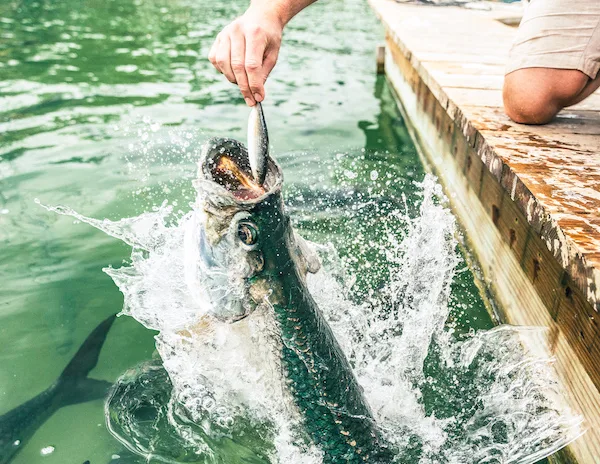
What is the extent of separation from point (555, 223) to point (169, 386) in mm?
2071

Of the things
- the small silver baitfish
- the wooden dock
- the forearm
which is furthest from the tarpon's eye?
the wooden dock

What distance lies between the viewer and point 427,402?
2900 millimetres

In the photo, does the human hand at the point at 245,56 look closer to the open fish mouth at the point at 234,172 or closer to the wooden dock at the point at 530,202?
the open fish mouth at the point at 234,172

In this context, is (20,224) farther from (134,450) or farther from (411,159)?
(411,159)

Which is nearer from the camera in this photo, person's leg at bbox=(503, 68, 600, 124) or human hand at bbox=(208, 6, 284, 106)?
human hand at bbox=(208, 6, 284, 106)

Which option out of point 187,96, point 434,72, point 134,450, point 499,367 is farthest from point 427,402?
point 187,96

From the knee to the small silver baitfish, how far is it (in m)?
2.07

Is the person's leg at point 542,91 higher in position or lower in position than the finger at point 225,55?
lower

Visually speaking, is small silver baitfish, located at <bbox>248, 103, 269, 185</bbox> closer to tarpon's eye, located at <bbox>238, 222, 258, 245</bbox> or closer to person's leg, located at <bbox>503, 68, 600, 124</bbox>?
tarpon's eye, located at <bbox>238, 222, 258, 245</bbox>

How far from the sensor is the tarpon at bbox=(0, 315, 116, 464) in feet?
8.68

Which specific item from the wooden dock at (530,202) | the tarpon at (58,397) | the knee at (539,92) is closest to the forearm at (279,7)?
the wooden dock at (530,202)

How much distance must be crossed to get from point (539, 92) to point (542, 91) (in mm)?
17

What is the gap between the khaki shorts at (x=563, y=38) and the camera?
3.03m

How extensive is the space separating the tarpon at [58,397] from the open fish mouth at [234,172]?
5.35ft
